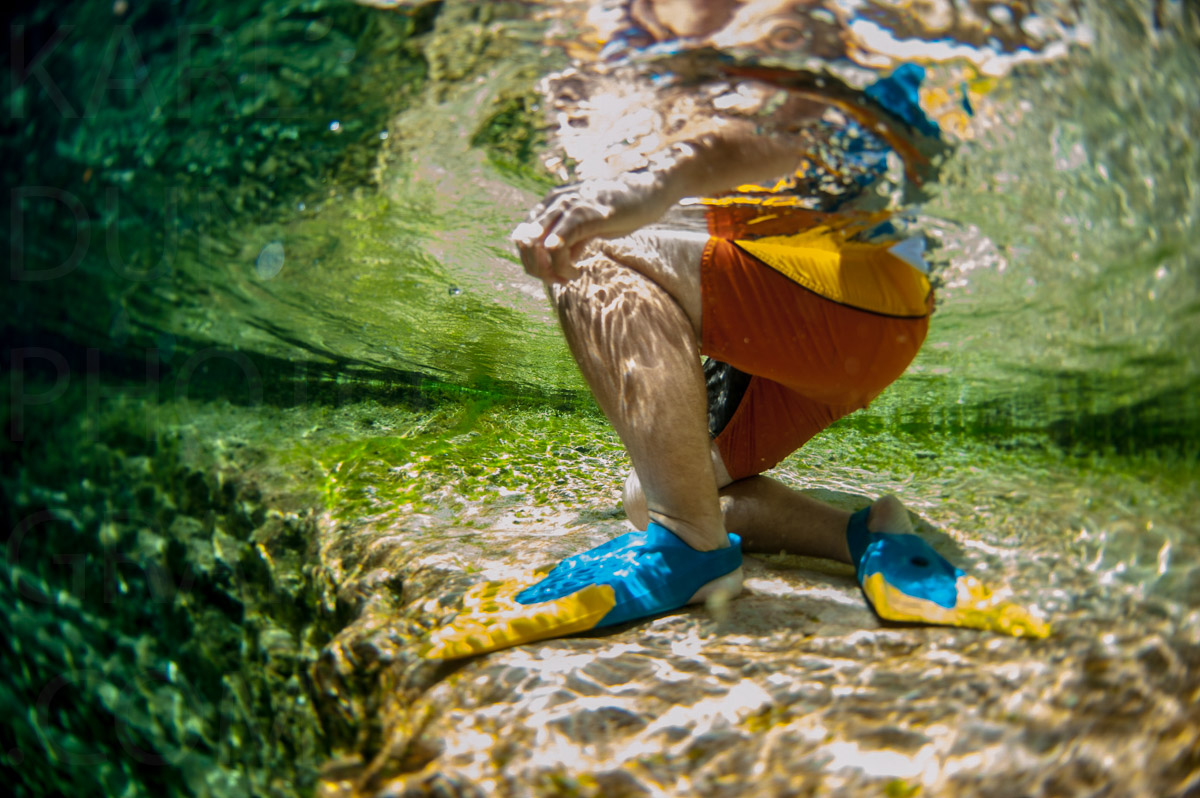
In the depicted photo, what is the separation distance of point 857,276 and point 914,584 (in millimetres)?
1327

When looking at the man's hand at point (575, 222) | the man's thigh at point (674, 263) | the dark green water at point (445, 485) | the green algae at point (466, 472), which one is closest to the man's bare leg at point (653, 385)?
the man's thigh at point (674, 263)

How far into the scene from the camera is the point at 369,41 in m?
3.07

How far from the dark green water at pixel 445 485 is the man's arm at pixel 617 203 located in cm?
115

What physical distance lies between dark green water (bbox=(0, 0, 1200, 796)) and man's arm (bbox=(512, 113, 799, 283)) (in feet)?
3.78

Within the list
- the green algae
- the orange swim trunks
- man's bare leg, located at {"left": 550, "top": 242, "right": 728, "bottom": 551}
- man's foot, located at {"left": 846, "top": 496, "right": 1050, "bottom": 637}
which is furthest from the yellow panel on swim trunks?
the green algae

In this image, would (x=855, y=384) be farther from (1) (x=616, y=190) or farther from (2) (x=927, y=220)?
(2) (x=927, y=220)

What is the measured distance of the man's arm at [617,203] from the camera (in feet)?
6.48

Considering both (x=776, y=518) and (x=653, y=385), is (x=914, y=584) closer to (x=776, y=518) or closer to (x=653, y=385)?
(x=776, y=518)

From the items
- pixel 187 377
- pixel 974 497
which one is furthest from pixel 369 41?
pixel 187 377

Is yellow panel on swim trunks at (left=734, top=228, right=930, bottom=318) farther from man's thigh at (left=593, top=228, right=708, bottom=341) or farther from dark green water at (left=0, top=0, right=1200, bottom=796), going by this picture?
dark green water at (left=0, top=0, right=1200, bottom=796)

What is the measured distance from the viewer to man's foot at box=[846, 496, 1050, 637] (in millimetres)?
1911

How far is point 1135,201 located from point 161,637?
6.87 metres

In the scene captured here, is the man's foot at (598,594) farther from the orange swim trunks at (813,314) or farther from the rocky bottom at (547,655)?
the orange swim trunks at (813,314)

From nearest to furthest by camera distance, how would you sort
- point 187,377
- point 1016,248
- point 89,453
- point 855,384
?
point 855,384 < point 1016,248 < point 89,453 < point 187,377
